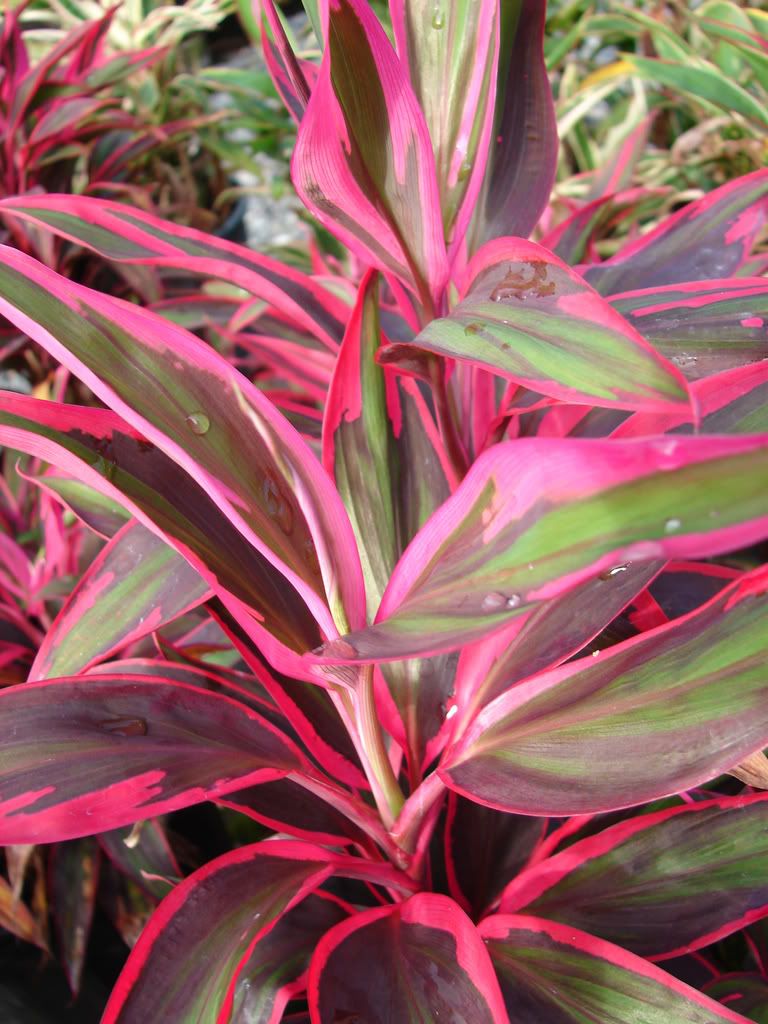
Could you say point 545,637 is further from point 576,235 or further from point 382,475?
point 576,235

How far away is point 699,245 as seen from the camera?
0.60 meters

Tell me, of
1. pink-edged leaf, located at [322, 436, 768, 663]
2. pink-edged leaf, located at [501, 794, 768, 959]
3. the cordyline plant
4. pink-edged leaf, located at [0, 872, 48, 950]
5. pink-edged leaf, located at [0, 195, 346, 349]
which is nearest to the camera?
pink-edged leaf, located at [322, 436, 768, 663]

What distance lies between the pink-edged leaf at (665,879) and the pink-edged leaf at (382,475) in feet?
0.35

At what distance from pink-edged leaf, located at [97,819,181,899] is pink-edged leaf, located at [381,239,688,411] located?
20.1 inches

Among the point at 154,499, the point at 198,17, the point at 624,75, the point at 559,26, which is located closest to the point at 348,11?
the point at 154,499

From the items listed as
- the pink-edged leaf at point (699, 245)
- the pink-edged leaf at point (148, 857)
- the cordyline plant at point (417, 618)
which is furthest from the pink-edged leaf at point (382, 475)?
the pink-edged leaf at point (148, 857)

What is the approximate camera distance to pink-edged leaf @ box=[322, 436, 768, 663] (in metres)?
0.20

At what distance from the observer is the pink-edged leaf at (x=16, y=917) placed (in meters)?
0.66

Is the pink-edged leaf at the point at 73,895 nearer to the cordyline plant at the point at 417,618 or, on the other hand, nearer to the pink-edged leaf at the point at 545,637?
the cordyline plant at the point at 417,618

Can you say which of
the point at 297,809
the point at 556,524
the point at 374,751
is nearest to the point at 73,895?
the point at 297,809

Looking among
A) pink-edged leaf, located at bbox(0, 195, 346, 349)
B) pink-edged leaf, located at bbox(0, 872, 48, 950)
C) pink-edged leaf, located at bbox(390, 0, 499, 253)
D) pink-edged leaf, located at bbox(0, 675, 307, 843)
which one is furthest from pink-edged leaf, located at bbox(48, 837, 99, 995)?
pink-edged leaf, located at bbox(390, 0, 499, 253)

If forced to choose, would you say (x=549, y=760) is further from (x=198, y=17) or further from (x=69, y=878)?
(x=198, y=17)

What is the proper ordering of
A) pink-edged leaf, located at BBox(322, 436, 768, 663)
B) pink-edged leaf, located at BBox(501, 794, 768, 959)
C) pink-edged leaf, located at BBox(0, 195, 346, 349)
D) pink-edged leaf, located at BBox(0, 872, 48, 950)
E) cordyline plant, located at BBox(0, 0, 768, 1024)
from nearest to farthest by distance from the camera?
pink-edged leaf, located at BBox(322, 436, 768, 663)
cordyline plant, located at BBox(0, 0, 768, 1024)
pink-edged leaf, located at BBox(501, 794, 768, 959)
pink-edged leaf, located at BBox(0, 195, 346, 349)
pink-edged leaf, located at BBox(0, 872, 48, 950)

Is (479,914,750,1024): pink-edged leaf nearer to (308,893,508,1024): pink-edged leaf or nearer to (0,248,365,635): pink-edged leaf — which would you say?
(308,893,508,1024): pink-edged leaf
